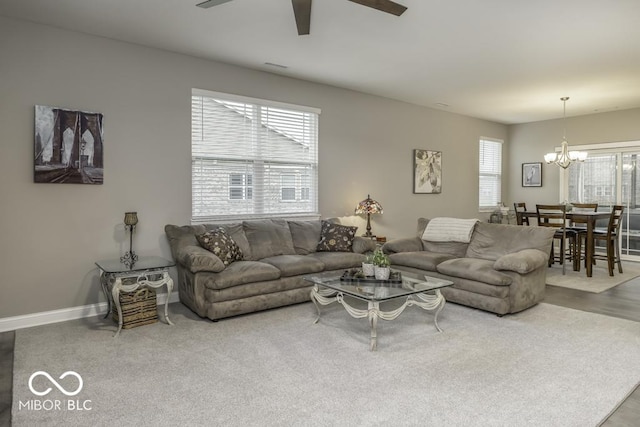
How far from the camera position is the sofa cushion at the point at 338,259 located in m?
4.61

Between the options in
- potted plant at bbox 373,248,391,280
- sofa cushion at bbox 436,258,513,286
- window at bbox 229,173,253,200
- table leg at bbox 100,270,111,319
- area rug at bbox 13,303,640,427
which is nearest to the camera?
area rug at bbox 13,303,640,427

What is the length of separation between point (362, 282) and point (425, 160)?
423cm

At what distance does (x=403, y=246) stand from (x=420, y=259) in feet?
1.73

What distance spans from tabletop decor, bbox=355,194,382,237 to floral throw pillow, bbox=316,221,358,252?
0.81m

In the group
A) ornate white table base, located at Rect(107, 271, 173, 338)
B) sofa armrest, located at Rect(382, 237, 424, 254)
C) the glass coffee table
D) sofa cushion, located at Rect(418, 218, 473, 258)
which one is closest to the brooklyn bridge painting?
ornate white table base, located at Rect(107, 271, 173, 338)

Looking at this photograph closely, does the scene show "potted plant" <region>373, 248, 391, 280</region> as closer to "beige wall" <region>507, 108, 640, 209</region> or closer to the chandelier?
the chandelier

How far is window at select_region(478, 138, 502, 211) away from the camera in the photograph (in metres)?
8.44

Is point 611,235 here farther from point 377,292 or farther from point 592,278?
point 377,292

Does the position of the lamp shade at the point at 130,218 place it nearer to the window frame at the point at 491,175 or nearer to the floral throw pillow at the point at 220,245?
the floral throw pillow at the point at 220,245

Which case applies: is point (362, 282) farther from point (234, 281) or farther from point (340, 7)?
point (340, 7)

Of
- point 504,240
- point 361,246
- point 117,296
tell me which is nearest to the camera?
point 117,296

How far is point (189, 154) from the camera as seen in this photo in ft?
15.2

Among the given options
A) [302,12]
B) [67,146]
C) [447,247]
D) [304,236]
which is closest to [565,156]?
[447,247]

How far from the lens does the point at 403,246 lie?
525 cm
